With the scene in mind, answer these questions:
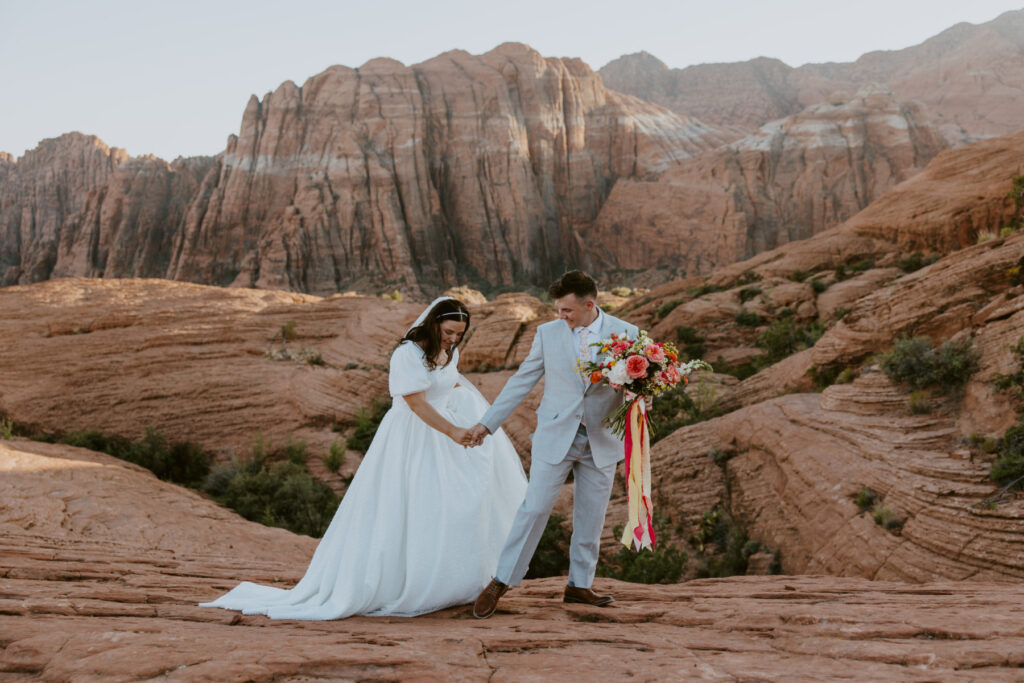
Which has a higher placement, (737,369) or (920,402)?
(920,402)

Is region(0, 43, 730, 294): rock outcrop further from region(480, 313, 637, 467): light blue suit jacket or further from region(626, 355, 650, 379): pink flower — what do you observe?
region(626, 355, 650, 379): pink flower

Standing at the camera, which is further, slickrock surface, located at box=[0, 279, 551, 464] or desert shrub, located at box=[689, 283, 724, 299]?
desert shrub, located at box=[689, 283, 724, 299]

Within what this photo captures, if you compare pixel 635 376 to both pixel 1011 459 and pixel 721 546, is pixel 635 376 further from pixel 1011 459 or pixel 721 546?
pixel 721 546

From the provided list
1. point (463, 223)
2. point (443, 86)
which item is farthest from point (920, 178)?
point (443, 86)

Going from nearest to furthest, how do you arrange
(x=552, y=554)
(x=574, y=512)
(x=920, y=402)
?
(x=574, y=512)
(x=920, y=402)
(x=552, y=554)

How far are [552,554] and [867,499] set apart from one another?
13.2 feet

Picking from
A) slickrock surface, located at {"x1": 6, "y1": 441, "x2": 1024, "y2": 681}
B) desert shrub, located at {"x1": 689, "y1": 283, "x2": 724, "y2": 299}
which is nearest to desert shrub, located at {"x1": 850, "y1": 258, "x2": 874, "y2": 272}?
desert shrub, located at {"x1": 689, "y1": 283, "x2": 724, "y2": 299}

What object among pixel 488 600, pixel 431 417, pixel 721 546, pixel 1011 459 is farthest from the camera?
pixel 721 546

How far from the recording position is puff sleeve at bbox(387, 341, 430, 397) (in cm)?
466

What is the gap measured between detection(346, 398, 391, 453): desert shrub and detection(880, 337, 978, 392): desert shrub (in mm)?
10888

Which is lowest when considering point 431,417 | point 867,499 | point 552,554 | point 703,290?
point 552,554

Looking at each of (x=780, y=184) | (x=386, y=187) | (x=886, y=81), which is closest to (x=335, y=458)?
(x=386, y=187)

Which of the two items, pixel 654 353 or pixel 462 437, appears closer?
pixel 654 353

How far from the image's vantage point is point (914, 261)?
63.0ft
